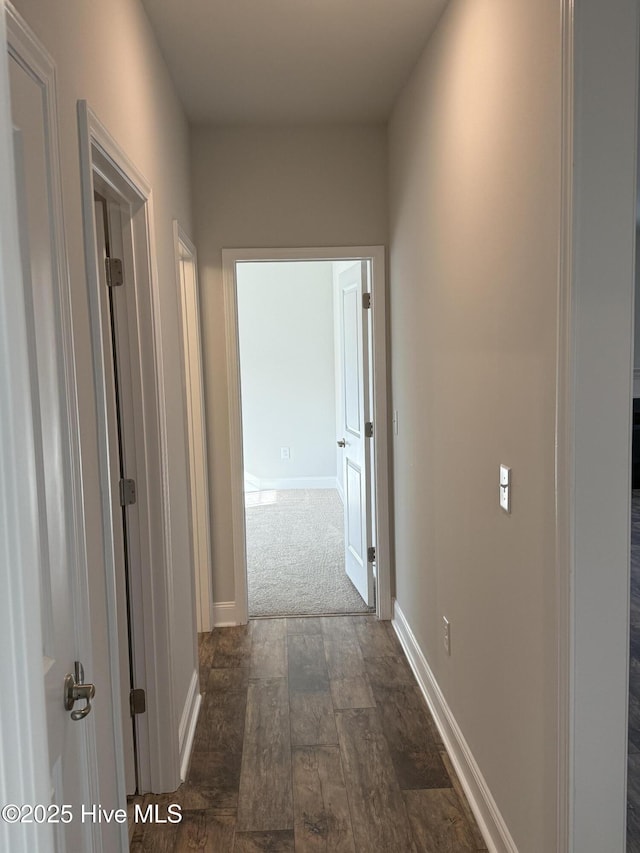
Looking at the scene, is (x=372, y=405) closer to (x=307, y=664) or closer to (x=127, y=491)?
(x=307, y=664)

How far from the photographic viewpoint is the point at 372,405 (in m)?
3.82

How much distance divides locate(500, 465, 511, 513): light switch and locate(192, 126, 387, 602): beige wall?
2.16 m

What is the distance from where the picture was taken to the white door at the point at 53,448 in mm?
1114

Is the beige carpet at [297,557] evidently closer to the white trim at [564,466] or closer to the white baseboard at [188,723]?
the white baseboard at [188,723]

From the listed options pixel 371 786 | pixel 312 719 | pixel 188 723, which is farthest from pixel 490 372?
pixel 188 723

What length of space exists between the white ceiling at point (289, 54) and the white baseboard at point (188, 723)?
99.3 inches

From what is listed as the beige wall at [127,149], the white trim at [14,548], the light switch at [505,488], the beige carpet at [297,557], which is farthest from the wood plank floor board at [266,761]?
the white trim at [14,548]

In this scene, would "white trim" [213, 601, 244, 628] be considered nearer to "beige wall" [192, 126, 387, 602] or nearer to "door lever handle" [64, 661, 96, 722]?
"beige wall" [192, 126, 387, 602]

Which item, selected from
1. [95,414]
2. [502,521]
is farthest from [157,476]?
[502,521]

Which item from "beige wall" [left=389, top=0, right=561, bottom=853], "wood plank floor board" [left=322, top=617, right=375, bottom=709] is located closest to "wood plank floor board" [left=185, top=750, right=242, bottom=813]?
"wood plank floor board" [left=322, top=617, right=375, bottom=709]

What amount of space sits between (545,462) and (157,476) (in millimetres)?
1281

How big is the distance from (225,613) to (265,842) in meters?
1.83

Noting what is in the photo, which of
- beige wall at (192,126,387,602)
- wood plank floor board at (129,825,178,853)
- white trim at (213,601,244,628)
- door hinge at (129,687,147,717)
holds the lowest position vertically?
wood plank floor board at (129,825,178,853)

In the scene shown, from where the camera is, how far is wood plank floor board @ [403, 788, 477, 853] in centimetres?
204
